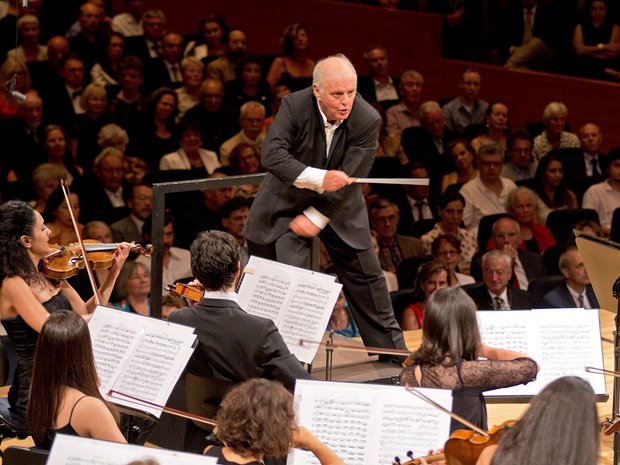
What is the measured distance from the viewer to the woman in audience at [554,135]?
30.8 ft

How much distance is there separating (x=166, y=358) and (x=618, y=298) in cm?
179

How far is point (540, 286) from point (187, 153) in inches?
101

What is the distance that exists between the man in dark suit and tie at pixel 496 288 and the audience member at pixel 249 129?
82.4 inches

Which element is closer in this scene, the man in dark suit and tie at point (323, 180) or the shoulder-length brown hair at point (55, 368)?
the shoulder-length brown hair at point (55, 368)

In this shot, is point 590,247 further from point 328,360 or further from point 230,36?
point 230,36

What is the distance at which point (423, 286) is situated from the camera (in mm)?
6922

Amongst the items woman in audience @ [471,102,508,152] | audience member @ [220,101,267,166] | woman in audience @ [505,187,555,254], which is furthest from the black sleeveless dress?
woman in audience @ [471,102,508,152]

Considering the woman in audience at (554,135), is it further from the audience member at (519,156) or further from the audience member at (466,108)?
the audience member at (466,108)

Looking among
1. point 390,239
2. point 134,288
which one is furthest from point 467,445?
point 390,239

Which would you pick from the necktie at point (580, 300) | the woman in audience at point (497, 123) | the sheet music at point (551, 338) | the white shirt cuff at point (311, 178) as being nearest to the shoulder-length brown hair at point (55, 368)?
the white shirt cuff at point (311, 178)

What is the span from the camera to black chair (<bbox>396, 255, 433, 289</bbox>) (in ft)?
23.9

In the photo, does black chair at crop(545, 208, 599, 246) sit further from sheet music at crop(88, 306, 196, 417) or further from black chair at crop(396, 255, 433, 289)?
sheet music at crop(88, 306, 196, 417)

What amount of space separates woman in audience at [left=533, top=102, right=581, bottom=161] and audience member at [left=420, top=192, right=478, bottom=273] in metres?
1.62

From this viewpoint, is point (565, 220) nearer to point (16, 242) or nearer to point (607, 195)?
point (607, 195)
